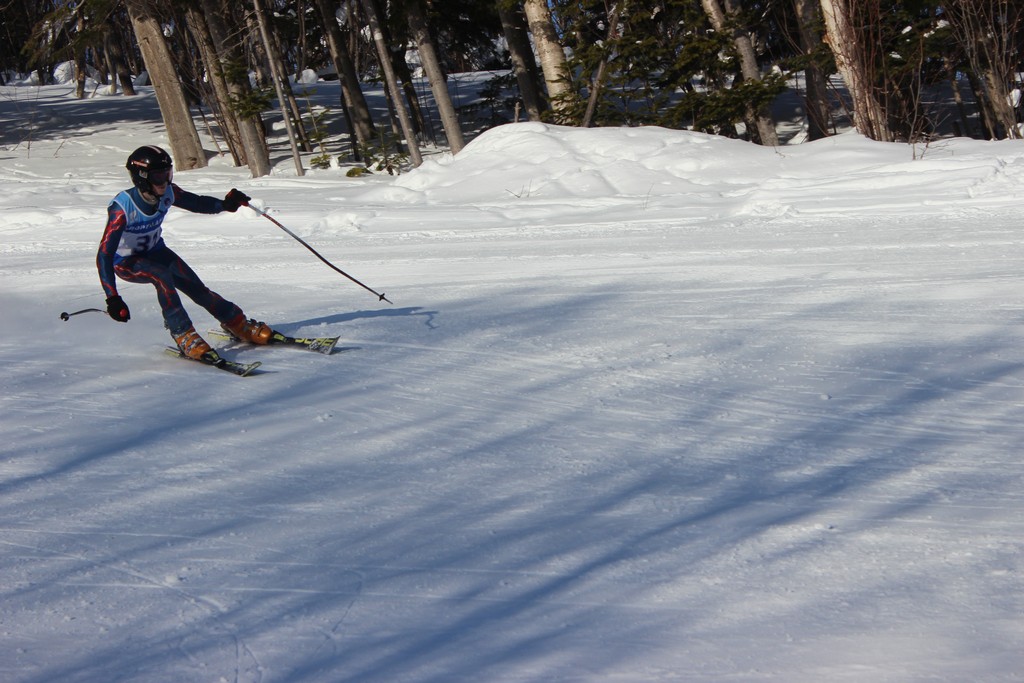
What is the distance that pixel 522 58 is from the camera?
20.4 m

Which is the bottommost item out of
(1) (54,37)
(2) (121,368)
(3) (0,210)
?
(2) (121,368)

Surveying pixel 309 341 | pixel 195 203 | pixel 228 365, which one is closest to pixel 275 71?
pixel 195 203

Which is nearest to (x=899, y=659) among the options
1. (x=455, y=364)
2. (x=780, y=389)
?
(x=780, y=389)

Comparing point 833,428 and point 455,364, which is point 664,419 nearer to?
point 833,428

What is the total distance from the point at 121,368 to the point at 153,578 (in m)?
3.40

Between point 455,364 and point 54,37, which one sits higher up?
point 54,37

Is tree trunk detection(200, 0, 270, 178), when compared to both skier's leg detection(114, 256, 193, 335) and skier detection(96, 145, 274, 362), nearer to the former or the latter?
skier detection(96, 145, 274, 362)

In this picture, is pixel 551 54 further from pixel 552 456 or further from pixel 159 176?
pixel 552 456

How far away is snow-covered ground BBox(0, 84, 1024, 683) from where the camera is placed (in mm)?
3467

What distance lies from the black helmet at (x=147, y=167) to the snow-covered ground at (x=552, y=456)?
1.30 m

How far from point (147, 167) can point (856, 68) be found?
1168cm

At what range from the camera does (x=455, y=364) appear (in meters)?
6.88

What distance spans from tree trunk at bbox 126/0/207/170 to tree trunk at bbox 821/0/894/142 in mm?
13811

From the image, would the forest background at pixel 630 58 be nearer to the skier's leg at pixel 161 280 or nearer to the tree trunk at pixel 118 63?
the tree trunk at pixel 118 63
